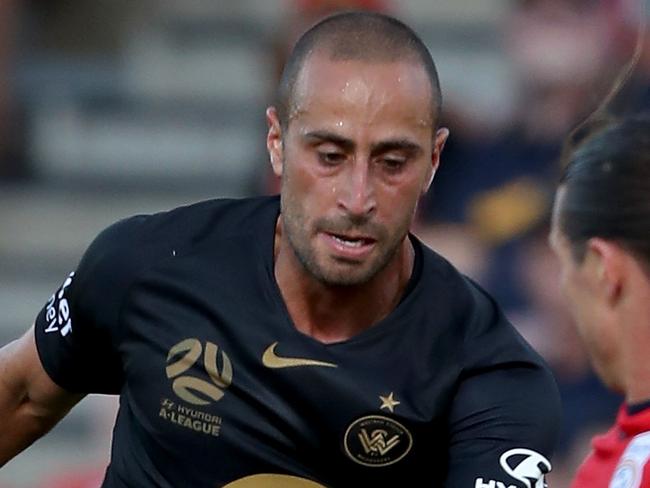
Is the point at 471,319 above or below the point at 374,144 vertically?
below

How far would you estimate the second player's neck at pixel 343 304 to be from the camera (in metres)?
3.96

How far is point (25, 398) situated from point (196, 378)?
576 millimetres

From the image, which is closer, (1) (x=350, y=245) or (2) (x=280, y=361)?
(1) (x=350, y=245)

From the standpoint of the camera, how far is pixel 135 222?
4.13 meters

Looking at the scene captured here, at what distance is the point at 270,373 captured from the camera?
3.90 m

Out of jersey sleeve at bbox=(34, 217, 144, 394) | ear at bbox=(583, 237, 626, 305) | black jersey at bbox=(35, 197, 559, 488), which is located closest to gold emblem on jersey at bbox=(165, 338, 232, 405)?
black jersey at bbox=(35, 197, 559, 488)

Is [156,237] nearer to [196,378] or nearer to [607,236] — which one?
[196,378]

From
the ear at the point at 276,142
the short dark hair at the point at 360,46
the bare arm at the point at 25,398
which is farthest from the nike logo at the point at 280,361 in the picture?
the bare arm at the point at 25,398

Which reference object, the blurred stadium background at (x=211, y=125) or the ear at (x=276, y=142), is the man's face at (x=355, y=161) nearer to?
the ear at (x=276, y=142)

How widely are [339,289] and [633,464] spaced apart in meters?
1.02

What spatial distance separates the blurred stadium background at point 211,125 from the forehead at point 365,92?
306 cm

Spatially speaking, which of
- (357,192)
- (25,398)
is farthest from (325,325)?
(25,398)

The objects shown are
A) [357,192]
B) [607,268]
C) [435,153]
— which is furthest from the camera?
[435,153]

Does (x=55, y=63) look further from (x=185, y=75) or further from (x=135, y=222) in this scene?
(x=135, y=222)
